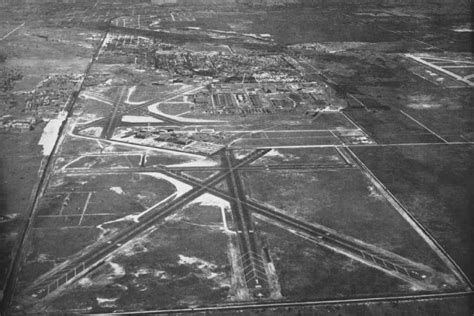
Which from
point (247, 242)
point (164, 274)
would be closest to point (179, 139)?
point (247, 242)

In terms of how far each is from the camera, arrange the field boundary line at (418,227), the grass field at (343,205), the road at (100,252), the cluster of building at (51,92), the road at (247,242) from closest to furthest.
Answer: the road at (100,252) < the road at (247,242) < the field boundary line at (418,227) < the grass field at (343,205) < the cluster of building at (51,92)

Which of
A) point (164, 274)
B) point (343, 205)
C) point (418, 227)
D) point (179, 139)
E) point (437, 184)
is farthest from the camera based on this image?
point (179, 139)

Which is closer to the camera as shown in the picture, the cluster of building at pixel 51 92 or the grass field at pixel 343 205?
the grass field at pixel 343 205

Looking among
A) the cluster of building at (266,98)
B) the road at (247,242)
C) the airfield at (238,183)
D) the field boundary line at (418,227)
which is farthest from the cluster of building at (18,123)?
the field boundary line at (418,227)

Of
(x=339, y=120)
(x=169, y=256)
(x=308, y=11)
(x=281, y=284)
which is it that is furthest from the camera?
(x=308, y=11)

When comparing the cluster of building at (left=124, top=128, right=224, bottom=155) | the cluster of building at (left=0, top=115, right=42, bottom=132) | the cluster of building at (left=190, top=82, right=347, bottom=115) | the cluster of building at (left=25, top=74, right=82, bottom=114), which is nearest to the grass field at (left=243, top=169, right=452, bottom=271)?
the cluster of building at (left=124, top=128, right=224, bottom=155)

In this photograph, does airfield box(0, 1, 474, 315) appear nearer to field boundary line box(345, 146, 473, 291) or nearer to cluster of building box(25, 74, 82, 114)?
field boundary line box(345, 146, 473, 291)

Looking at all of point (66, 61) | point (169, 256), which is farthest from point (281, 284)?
point (66, 61)

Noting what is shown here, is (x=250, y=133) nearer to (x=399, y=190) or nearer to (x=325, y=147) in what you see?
(x=325, y=147)

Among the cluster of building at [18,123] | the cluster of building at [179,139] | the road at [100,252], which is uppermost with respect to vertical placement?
the cluster of building at [18,123]

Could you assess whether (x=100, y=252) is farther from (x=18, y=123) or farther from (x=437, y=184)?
(x=437, y=184)

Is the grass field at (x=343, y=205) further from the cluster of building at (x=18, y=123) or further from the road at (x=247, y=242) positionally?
the cluster of building at (x=18, y=123)
